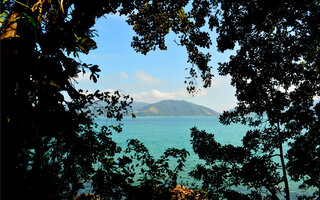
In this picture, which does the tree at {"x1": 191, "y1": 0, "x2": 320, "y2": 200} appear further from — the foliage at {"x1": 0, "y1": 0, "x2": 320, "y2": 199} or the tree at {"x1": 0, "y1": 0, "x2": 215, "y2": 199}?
the tree at {"x1": 0, "y1": 0, "x2": 215, "y2": 199}

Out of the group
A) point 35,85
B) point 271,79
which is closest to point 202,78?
point 271,79

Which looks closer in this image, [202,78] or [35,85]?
[35,85]

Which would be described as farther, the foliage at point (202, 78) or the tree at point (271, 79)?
the tree at point (271, 79)

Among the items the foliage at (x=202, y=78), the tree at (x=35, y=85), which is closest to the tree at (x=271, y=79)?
the foliage at (x=202, y=78)

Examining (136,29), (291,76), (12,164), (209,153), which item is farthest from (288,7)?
(12,164)

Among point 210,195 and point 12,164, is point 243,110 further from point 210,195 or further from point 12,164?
point 12,164

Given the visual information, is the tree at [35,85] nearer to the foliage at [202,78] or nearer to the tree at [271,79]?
the foliage at [202,78]

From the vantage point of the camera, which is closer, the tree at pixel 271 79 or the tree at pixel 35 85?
the tree at pixel 35 85

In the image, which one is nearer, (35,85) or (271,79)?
(35,85)

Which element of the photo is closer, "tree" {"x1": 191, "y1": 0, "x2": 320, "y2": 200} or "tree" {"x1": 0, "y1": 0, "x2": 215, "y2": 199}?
"tree" {"x1": 0, "y1": 0, "x2": 215, "y2": 199}

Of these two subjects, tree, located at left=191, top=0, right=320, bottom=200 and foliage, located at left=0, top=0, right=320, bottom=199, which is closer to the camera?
foliage, located at left=0, top=0, right=320, bottom=199

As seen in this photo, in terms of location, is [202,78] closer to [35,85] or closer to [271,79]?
[271,79]

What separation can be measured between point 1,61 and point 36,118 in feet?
2.69

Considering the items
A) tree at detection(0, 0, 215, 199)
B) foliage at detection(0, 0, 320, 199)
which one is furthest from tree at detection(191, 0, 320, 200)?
tree at detection(0, 0, 215, 199)
